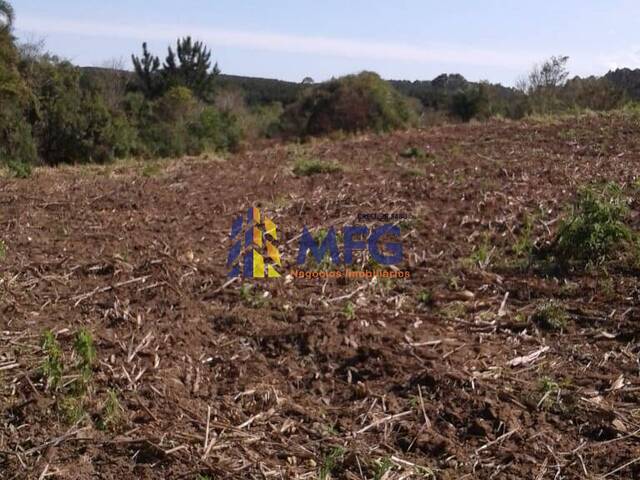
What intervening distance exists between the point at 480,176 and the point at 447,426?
584 centimetres

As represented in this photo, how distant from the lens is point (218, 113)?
2191cm

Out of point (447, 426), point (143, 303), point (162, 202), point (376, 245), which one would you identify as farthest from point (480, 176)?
point (447, 426)

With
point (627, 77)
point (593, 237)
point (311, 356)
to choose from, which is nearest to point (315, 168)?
point (593, 237)

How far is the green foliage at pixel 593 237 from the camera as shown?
486cm

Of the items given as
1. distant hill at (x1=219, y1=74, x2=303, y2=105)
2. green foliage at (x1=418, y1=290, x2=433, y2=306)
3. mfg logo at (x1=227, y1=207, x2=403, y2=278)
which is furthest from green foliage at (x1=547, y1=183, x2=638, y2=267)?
distant hill at (x1=219, y1=74, x2=303, y2=105)

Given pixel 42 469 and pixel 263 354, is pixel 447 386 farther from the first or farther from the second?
pixel 42 469

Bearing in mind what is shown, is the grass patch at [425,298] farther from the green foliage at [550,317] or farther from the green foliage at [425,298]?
the green foliage at [550,317]

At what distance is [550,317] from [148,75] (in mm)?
34706

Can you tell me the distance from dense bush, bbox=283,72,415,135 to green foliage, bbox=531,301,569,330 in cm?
1589

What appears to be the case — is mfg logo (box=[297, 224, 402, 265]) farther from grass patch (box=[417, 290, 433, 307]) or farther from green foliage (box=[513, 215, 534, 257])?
green foliage (box=[513, 215, 534, 257])

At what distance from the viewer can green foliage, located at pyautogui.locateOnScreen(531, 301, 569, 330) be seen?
3906 mm

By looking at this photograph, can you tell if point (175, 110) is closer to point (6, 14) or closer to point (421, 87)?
point (6, 14)

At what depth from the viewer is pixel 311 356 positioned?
11.7 ft

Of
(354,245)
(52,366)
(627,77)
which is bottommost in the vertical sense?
(52,366)
